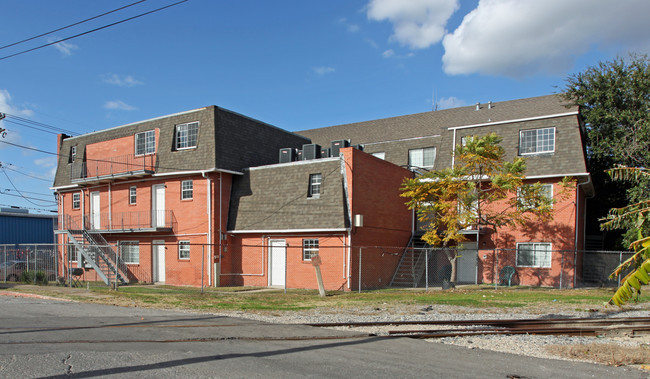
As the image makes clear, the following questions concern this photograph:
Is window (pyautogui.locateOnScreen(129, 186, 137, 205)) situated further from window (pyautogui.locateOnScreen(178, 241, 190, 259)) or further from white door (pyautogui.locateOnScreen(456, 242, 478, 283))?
white door (pyautogui.locateOnScreen(456, 242, 478, 283))

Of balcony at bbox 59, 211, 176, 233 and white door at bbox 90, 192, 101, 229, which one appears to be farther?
white door at bbox 90, 192, 101, 229

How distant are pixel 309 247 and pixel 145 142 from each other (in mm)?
11337

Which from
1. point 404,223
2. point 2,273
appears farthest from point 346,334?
point 2,273

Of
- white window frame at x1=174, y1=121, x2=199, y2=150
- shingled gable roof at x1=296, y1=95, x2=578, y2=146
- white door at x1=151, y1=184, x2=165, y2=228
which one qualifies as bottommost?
white door at x1=151, y1=184, x2=165, y2=228

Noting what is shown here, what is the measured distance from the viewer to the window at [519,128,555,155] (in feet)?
81.0

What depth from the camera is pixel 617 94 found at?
2673cm

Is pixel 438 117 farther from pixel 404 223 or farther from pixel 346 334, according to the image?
pixel 346 334

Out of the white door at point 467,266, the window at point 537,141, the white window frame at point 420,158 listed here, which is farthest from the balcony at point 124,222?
the window at point 537,141

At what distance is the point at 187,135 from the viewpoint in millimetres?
25531

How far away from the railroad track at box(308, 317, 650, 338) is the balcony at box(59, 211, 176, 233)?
54.5 feet

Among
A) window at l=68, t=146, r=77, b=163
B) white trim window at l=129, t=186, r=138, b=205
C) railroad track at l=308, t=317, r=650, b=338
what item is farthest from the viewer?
window at l=68, t=146, r=77, b=163

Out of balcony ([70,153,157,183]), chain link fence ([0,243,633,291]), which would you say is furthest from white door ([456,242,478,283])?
balcony ([70,153,157,183])

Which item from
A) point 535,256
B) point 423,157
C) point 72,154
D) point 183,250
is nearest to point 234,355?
point 183,250

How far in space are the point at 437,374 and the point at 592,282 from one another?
2296 centimetres
